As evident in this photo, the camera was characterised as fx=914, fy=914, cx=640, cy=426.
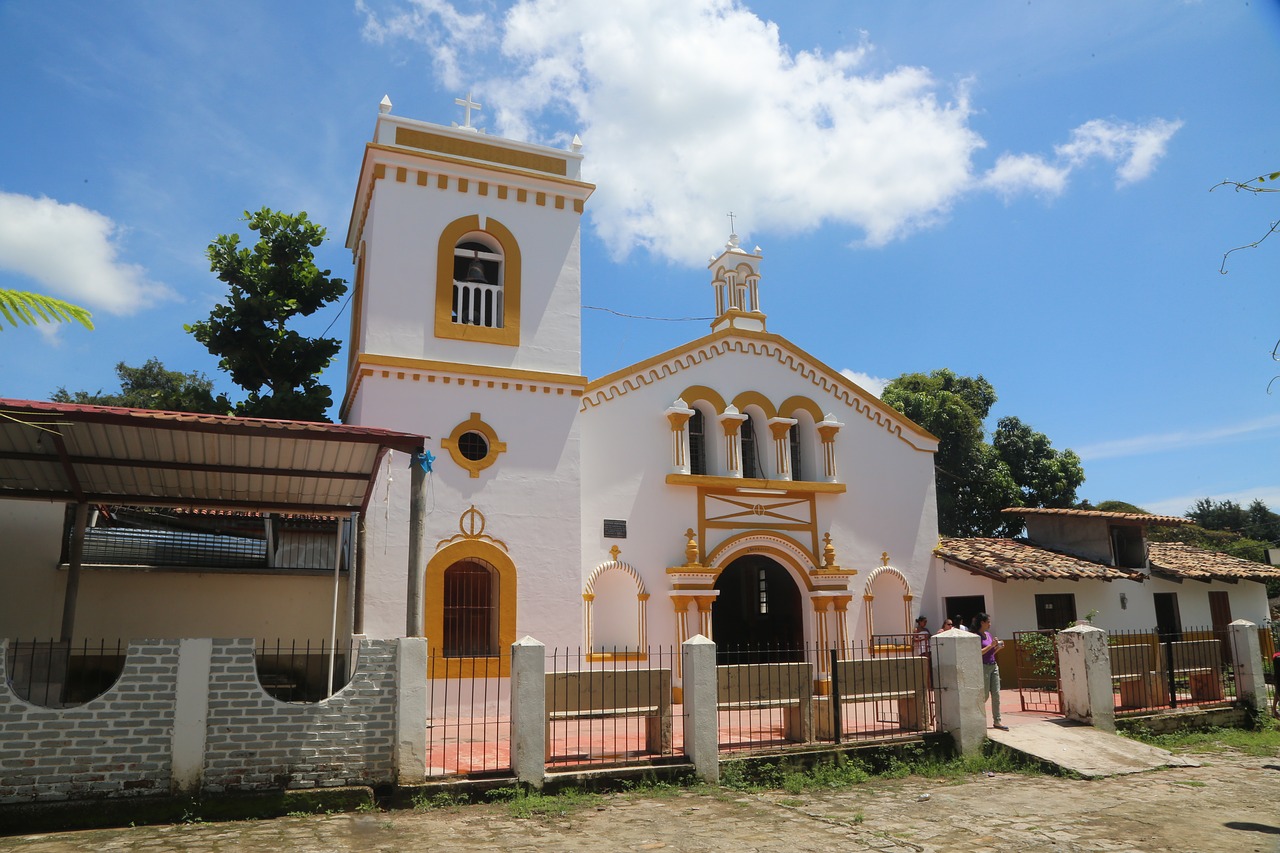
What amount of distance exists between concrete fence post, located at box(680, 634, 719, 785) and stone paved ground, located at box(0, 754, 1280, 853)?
0.41m

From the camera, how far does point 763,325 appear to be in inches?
684

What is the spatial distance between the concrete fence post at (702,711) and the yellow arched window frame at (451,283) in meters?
6.13

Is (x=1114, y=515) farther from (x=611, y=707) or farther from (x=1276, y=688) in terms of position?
(x=611, y=707)

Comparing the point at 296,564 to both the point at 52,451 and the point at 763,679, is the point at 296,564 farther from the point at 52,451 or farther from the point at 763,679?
the point at 763,679

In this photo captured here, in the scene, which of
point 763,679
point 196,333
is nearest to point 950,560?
point 763,679

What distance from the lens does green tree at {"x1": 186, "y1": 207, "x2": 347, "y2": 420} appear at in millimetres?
15914

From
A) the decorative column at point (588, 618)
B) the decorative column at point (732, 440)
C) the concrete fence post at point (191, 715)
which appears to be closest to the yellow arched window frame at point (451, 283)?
the decorative column at point (588, 618)

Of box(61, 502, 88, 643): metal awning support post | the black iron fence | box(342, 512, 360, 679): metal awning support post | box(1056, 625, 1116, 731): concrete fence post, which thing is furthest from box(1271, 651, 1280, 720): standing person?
box(61, 502, 88, 643): metal awning support post

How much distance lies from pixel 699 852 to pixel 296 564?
883cm

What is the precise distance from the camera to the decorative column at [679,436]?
15.6m

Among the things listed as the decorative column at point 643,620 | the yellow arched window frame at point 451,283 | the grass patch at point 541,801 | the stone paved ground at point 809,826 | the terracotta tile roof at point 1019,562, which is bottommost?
the stone paved ground at point 809,826

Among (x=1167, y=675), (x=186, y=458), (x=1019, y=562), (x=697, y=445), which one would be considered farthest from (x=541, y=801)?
(x=1019, y=562)

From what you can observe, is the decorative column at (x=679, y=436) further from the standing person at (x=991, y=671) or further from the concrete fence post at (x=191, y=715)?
the concrete fence post at (x=191, y=715)

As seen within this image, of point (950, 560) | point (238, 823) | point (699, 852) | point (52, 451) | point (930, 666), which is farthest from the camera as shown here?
point (950, 560)
